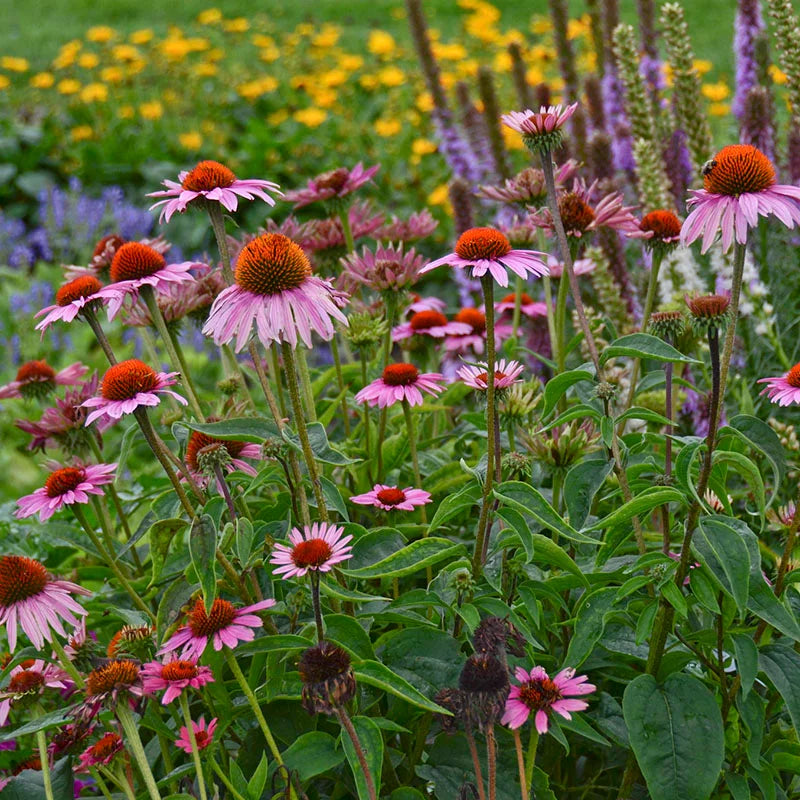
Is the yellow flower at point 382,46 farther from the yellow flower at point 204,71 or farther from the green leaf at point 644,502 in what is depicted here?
the green leaf at point 644,502

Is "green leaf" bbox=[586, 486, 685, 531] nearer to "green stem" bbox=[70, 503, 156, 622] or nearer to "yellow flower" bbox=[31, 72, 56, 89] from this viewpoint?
"green stem" bbox=[70, 503, 156, 622]

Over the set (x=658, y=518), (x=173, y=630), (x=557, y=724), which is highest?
(x=173, y=630)

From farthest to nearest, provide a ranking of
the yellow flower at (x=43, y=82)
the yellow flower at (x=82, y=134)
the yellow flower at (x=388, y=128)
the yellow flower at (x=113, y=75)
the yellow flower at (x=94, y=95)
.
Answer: the yellow flower at (x=43, y=82) → the yellow flower at (x=113, y=75) → the yellow flower at (x=94, y=95) → the yellow flower at (x=82, y=134) → the yellow flower at (x=388, y=128)

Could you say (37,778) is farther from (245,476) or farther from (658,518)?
(658,518)

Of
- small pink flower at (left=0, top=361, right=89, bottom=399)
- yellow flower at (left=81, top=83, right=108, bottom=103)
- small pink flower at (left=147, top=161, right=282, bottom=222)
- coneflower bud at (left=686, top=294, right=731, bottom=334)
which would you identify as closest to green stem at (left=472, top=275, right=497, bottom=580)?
coneflower bud at (left=686, top=294, right=731, bottom=334)

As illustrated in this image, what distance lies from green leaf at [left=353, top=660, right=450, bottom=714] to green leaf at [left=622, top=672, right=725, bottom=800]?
28cm

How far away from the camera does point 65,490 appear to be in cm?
160

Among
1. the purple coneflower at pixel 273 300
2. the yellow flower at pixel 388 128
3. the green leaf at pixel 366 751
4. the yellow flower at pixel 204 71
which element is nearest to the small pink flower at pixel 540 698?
the green leaf at pixel 366 751

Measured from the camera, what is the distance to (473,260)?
1.34 meters

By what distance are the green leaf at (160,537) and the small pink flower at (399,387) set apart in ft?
1.26

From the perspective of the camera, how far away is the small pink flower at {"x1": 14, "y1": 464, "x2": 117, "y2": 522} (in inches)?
61.4

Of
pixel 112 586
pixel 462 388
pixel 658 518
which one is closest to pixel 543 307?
pixel 462 388

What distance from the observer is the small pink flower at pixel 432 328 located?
81.0 inches

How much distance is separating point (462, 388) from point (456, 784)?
3.11 feet
